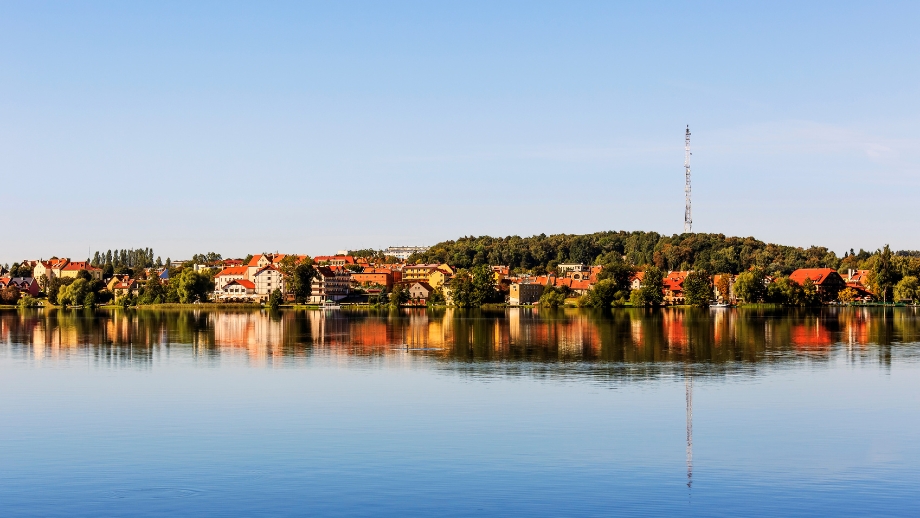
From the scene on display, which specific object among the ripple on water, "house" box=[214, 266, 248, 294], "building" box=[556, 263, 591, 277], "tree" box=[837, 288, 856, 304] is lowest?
the ripple on water

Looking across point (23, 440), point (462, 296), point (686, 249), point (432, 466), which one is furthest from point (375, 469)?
point (686, 249)

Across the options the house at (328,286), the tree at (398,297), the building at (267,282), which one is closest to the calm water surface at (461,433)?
the tree at (398,297)

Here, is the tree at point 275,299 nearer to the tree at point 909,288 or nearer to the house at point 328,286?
the house at point 328,286

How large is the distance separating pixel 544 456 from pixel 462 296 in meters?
106

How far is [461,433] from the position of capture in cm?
2133

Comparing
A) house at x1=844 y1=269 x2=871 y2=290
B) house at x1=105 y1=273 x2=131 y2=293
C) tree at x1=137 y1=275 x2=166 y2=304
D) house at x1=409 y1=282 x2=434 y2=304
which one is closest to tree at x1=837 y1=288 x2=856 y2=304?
house at x1=844 y1=269 x2=871 y2=290

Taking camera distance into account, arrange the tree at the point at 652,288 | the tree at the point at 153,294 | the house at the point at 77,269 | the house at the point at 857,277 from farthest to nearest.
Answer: the house at the point at 77,269 < the house at the point at 857,277 < the tree at the point at 153,294 < the tree at the point at 652,288

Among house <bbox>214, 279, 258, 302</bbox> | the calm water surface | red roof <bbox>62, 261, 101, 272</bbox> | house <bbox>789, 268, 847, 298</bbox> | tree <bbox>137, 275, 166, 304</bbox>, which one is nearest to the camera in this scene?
the calm water surface

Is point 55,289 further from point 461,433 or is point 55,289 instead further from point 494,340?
point 461,433

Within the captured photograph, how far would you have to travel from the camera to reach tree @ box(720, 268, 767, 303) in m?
121

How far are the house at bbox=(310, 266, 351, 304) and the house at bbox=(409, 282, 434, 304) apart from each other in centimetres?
930

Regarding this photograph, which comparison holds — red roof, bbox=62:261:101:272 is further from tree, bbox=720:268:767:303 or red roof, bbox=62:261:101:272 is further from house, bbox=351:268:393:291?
tree, bbox=720:268:767:303

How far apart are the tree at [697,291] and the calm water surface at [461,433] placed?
7782 cm

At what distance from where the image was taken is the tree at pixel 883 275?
409 ft
